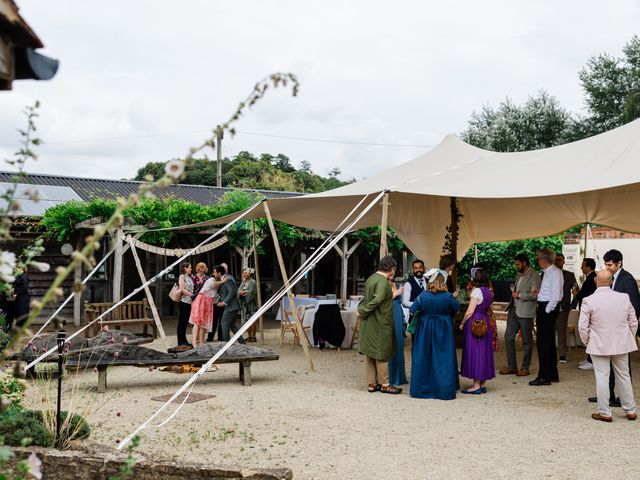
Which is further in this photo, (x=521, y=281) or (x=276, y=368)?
(x=276, y=368)

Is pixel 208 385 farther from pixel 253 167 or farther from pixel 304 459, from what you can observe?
pixel 253 167

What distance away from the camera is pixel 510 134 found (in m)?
26.8

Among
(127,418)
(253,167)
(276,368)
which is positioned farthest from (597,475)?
(253,167)

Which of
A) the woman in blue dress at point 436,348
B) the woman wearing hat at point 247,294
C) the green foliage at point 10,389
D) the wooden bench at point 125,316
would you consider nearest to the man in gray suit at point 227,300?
the woman wearing hat at point 247,294

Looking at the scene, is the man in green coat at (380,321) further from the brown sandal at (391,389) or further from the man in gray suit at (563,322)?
the man in gray suit at (563,322)

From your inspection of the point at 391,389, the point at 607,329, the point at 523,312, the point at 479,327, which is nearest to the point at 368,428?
the point at 391,389

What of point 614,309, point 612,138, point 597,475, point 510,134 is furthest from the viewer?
point 510,134

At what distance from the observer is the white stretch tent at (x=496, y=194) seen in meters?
7.49

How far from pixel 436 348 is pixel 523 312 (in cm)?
157

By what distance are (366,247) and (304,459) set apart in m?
12.1

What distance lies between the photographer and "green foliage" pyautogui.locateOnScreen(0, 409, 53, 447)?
12.8ft

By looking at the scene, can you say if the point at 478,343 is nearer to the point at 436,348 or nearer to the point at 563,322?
the point at 436,348

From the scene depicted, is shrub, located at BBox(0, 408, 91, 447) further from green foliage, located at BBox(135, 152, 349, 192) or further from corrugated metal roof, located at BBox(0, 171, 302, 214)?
green foliage, located at BBox(135, 152, 349, 192)

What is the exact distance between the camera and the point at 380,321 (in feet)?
23.1
